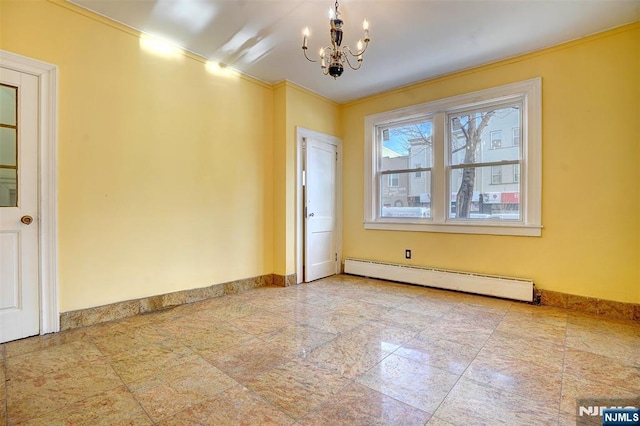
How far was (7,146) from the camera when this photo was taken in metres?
2.40

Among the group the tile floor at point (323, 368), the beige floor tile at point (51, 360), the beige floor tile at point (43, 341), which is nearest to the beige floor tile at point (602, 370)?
the tile floor at point (323, 368)

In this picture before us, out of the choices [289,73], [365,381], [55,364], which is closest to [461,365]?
[365,381]

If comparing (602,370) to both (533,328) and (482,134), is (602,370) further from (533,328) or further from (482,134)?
(482,134)

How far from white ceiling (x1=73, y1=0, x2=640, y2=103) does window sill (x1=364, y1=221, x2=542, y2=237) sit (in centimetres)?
198

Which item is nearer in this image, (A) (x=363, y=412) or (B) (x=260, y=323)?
(A) (x=363, y=412)

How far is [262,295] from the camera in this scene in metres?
3.79

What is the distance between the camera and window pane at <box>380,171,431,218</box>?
4.32 meters

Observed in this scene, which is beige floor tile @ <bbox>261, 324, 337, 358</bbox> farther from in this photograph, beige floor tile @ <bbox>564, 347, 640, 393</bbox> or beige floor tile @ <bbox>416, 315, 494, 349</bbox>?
beige floor tile @ <bbox>564, 347, 640, 393</bbox>

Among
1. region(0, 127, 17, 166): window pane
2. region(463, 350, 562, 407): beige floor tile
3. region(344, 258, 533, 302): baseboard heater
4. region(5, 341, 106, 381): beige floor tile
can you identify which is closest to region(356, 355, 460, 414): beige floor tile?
region(463, 350, 562, 407): beige floor tile

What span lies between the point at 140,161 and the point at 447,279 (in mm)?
3868

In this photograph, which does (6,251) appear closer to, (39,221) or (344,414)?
(39,221)

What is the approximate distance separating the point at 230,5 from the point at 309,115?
206 centimetres

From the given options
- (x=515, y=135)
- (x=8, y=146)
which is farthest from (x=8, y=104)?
(x=515, y=135)

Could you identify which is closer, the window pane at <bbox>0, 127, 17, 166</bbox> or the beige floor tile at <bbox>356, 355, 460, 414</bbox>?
the beige floor tile at <bbox>356, 355, 460, 414</bbox>
